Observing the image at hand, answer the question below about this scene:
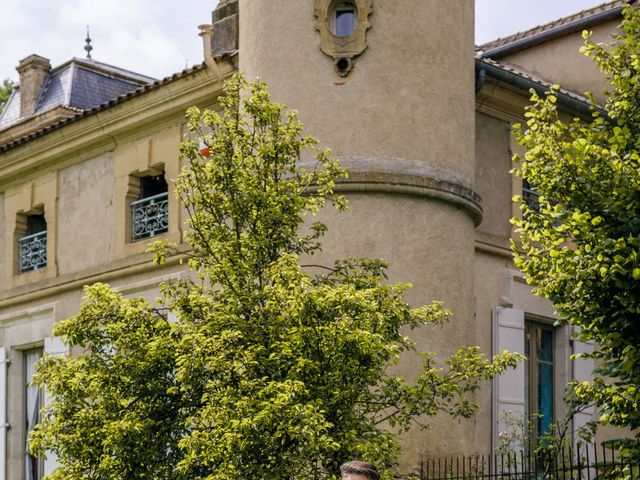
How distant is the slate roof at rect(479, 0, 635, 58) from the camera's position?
861 inches

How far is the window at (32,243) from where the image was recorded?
68.0 feet

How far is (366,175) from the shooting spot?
1463 centimetres

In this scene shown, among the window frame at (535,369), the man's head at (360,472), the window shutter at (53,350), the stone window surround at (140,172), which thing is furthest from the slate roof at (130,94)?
the man's head at (360,472)

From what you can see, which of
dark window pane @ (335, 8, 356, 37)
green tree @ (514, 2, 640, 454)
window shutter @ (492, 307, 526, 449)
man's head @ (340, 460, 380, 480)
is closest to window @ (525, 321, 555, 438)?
window shutter @ (492, 307, 526, 449)

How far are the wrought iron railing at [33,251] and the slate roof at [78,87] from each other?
4.61 metres

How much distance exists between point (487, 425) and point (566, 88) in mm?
7131

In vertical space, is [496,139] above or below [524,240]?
above

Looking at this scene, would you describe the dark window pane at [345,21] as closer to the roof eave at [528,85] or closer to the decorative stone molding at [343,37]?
the decorative stone molding at [343,37]

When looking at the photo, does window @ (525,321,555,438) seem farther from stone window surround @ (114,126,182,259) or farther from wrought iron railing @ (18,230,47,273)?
wrought iron railing @ (18,230,47,273)

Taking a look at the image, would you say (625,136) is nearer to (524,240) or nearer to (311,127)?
(524,240)

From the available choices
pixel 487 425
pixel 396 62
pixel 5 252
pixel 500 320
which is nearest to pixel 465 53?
pixel 396 62

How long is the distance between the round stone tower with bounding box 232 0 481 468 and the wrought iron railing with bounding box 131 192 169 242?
3.39 metres

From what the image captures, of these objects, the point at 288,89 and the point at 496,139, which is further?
the point at 496,139

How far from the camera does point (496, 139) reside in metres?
17.4
